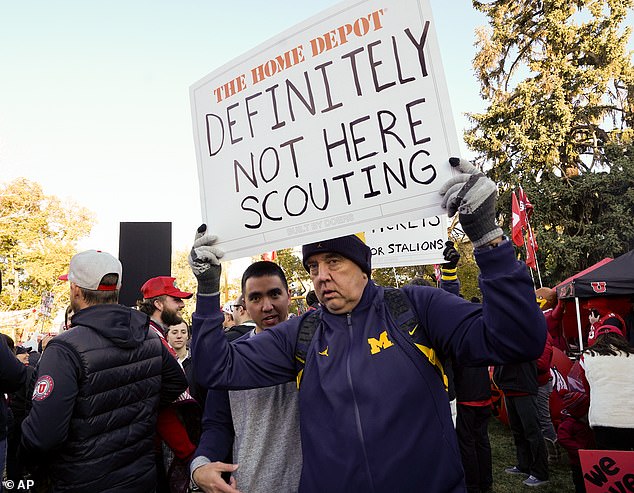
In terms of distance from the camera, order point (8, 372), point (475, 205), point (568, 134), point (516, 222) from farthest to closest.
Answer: point (568, 134) → point (516, 222) → point (8, 372) → point (475, 205)

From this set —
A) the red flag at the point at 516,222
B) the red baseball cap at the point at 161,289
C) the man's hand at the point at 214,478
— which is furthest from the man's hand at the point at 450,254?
the red flag at the point at 516,222

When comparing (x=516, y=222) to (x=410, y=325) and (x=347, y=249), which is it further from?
(x=410, y=325)

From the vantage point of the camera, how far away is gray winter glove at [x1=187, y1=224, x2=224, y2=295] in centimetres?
210

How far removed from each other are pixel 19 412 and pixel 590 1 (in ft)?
87.2

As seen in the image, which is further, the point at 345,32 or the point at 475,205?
the point at 345,32

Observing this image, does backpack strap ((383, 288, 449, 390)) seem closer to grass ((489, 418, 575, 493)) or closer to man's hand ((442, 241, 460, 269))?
man's hand ((442, 241, 460, 269))

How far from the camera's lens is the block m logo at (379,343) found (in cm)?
188

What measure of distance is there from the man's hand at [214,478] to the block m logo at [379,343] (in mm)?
804

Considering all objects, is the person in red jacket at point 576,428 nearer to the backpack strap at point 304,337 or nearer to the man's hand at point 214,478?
the backpack strap at point 304,337

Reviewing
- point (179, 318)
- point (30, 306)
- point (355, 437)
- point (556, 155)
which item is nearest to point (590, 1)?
point (556, 155)

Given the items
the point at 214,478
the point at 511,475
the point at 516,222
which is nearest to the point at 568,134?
the point at 516,222

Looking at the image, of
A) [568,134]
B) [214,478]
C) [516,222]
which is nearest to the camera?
[214,478]

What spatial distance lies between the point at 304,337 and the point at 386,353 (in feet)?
1.38

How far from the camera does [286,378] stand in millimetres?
2211
